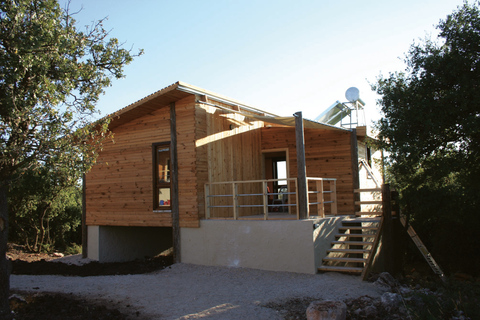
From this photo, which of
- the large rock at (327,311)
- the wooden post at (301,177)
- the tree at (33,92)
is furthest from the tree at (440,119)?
the tree at (33,92)

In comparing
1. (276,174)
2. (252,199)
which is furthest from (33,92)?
(276,174)

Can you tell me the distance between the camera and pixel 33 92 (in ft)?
18.5

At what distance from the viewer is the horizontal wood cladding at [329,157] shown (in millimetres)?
11688

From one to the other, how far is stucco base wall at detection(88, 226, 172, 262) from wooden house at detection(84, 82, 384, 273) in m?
0.03

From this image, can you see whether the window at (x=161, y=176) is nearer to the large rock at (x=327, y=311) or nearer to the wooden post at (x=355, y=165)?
the wooden post at (x=355, y=165)

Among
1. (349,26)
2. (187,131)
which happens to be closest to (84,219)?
(187,131)

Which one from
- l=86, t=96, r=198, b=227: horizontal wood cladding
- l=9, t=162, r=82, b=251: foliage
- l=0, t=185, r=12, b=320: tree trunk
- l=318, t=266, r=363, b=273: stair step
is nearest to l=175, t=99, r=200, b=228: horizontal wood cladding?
l=86, t=96, r=198, b=227: horizontal wood cladding

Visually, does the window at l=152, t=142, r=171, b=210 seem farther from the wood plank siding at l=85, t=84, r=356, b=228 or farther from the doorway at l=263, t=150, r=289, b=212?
the doorway at l=263, t=150, r=289, b=212

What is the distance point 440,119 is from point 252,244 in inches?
219

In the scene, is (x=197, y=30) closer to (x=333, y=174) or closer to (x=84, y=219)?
(x=333, y=174)

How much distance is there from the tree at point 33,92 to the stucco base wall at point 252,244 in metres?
4.47

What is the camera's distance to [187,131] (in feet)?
34.3

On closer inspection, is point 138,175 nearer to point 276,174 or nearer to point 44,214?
point 276,174

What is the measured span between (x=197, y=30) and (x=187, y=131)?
8.41 ft
